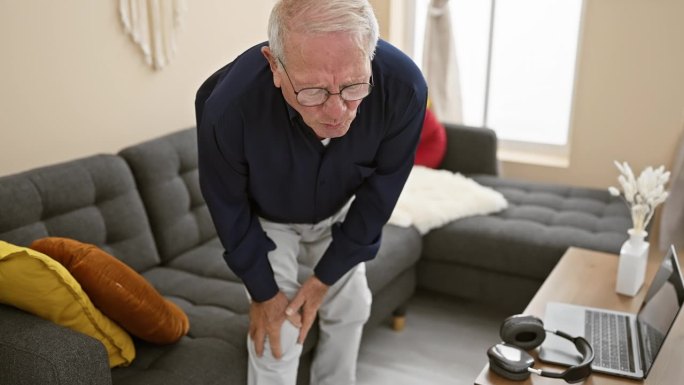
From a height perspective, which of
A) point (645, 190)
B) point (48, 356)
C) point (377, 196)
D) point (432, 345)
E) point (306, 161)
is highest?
point (306, 161)

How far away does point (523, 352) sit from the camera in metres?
1.84

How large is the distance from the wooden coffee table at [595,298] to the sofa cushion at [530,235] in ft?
0.54

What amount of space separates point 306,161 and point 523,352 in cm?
76

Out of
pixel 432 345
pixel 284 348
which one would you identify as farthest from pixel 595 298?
pixel 284 348

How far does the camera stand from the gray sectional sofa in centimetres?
168

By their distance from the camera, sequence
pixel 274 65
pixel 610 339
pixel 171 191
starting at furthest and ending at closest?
pixel 171 191, pixel 610 339, pixel 274 65

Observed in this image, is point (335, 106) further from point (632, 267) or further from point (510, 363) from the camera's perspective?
point (632, 267)

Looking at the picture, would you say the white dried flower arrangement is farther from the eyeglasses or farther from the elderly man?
the eyeglasses

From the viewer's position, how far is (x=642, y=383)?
5.77 ft

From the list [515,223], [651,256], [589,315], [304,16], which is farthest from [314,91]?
[651,256]

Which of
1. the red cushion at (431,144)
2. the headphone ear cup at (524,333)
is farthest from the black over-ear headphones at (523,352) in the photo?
the red cushion at (431,144)

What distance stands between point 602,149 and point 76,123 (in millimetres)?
2707

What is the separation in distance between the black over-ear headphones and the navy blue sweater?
445mm

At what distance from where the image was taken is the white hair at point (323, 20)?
1385 mm
